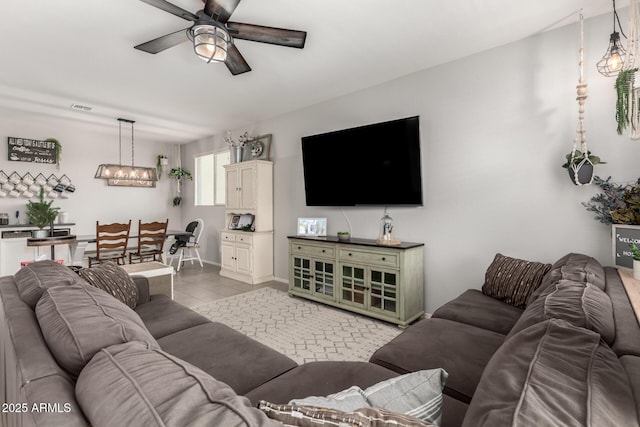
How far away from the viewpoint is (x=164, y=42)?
2.31 meters

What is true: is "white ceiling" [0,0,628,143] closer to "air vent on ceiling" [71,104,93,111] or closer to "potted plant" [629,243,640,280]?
"air vent on ceiling" [71,104,93,111]

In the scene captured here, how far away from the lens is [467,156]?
3.04m

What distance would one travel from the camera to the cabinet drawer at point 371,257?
310 cm

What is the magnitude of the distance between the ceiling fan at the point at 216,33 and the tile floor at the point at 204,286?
9.33 ft

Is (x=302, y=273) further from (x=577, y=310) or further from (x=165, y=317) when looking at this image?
(x=577, y=310)

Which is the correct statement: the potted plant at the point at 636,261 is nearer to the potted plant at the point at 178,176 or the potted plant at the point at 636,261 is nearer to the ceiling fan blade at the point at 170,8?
the ceiling fan blade at the point at 170,8

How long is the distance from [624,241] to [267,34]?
9.43 ft

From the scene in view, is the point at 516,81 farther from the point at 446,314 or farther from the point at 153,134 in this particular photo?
the point at 153,134

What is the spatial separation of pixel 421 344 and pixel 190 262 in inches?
229

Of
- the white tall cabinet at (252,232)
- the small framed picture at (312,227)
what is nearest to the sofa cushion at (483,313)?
the small framed picture at (312,227)

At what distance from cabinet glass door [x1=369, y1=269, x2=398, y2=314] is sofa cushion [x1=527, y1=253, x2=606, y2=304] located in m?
1.37

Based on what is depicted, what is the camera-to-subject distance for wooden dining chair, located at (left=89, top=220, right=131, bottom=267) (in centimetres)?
431

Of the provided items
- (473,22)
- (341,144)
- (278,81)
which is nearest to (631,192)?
(473,22)

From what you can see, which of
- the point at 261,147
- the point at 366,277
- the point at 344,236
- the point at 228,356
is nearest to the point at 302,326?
the point at 366,277
